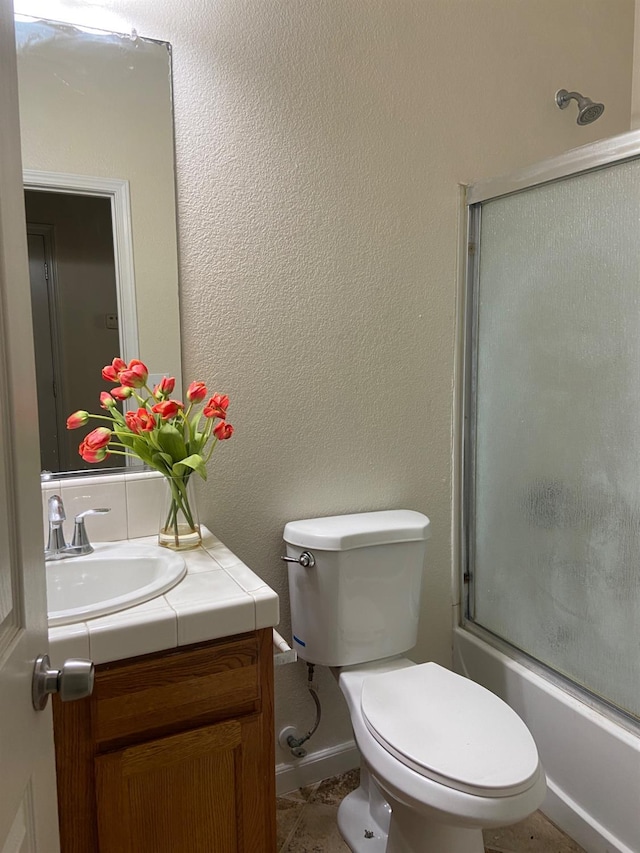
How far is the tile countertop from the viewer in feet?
3.23

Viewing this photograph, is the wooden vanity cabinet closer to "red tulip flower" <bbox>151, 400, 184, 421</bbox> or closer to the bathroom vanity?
the bathroom vanity

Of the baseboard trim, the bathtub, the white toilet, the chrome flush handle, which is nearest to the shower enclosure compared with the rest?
the bathtub

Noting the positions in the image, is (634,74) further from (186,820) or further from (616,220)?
(186,820)

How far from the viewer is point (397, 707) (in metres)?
1.37

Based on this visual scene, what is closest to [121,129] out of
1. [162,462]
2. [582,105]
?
[162,462]

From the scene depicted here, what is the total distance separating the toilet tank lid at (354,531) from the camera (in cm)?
155

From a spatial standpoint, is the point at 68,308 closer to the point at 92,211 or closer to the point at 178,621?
the point at 92,211

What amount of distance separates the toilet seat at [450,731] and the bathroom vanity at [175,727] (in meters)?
0.28

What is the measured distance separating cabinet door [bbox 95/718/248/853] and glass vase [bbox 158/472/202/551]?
424 millimetres

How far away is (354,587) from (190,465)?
0.55 metres

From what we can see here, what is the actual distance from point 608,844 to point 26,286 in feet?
5.74

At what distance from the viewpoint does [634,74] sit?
2145 millimetres

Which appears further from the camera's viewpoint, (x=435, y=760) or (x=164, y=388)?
(x=164, y=388)

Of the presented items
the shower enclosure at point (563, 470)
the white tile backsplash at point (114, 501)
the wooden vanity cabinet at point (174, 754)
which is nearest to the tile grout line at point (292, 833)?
the wooden vanity cabinet at point (174, 754)
